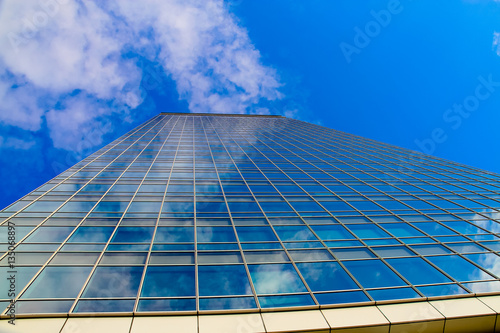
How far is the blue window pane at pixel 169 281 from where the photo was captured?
11.9 meters

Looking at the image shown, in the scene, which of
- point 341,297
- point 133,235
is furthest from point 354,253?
point 133,235

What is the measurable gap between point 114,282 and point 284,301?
21.4 feet

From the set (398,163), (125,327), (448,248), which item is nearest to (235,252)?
(125,327)

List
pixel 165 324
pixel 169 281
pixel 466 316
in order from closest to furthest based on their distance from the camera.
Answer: pixel 165 324 < pixel 466 316 < pixel 169 281

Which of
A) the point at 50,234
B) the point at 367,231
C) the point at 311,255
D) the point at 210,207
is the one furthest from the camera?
the point at 210,207

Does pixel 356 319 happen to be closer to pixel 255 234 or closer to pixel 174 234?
pixel 255 234

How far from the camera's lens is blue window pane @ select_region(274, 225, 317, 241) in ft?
53.9

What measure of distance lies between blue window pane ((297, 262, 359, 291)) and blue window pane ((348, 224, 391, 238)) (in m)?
3.91

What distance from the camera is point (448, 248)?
16422 mm

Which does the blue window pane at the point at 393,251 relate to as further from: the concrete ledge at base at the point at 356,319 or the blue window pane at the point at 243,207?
the blue window pane at the point at 243,207

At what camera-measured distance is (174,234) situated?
15953 mm

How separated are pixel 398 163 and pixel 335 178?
446 inches

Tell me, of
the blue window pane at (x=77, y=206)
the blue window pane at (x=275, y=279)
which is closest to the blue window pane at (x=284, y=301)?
the blue window pane at (x=275, y=279)

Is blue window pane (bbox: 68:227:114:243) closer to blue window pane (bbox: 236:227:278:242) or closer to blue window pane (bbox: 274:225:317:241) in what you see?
blue window pane (bbox: 236:227:278:242)
